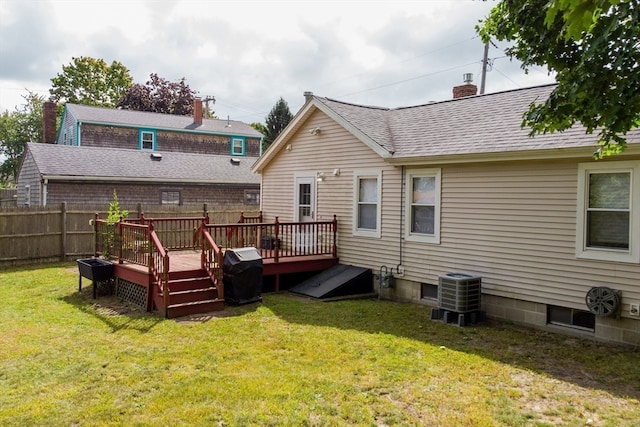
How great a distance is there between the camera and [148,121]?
29453mm

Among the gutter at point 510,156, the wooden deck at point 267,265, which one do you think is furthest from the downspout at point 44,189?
the gutter at point 510,156

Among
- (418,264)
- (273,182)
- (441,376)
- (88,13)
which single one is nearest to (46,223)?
(273,182)

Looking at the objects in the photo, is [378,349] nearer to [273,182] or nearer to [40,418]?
[40,418]

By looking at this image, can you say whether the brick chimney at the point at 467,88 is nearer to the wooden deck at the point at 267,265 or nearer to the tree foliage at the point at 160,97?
the wooden deck at the point at 267,265

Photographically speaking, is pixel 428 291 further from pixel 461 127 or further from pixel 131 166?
pixel 131 166

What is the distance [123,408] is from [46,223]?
1167 cm

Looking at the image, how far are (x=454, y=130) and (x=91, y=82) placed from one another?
43569mm

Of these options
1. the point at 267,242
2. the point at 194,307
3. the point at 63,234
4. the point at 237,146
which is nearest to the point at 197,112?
the point at 237,146

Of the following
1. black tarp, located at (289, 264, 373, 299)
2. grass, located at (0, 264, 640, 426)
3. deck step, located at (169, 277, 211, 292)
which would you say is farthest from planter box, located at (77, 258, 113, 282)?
black tarp, located at (289, 264, 373, 299)

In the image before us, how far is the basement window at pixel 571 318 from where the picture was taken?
745 centimetres

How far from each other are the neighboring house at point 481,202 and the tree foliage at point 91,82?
1524 inches

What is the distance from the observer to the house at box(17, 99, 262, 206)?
18594mm

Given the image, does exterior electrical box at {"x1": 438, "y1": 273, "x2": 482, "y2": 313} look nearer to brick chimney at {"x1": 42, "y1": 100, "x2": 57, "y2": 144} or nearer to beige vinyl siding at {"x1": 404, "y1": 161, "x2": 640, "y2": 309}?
beige vinyl siding at {"x1": 404, "y1": 161, "x2": 640, "y2": 309}

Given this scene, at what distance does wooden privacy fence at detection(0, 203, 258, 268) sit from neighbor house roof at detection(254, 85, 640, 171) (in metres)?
6.28
